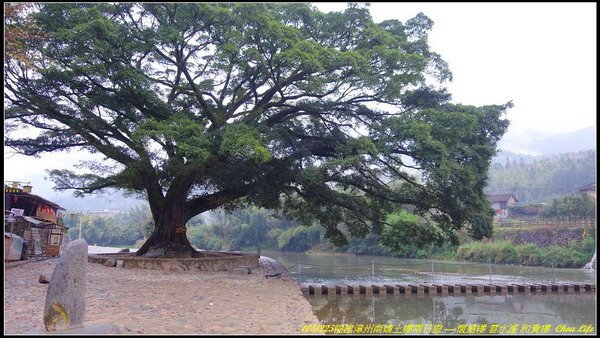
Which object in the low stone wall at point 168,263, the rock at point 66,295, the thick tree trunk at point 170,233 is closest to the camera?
the rock at point 66,295

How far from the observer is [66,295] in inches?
238

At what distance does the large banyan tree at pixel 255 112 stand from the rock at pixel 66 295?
21.5 ft

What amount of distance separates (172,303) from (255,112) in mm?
9002

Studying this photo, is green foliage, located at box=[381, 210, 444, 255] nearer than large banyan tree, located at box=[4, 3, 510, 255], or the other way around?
large banyan tree, located at box=[4, 3, 510, 255]

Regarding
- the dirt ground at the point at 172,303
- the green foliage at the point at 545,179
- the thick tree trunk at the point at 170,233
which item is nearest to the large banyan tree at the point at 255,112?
the thick tree trunk at the point at 170,233

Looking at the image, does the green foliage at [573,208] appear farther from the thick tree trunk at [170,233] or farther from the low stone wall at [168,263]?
the thick tree trunk at [170,233]

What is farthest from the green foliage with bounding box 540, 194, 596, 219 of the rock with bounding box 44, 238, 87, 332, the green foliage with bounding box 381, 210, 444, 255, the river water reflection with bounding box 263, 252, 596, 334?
the rock with bounding box 44, 238, 87, 332

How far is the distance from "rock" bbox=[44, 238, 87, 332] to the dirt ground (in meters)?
0.55

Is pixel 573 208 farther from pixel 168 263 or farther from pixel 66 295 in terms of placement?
pixel 66 295

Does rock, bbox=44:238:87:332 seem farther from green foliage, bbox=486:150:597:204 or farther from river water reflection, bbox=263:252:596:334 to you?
green foliage, bbox=486:150:597:204

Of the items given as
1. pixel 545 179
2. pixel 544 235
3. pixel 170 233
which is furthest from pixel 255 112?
pixel 545 179

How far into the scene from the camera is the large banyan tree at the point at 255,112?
13.7 meters

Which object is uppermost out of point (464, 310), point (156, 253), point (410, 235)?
point (410, 235)

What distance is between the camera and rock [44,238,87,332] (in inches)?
233
